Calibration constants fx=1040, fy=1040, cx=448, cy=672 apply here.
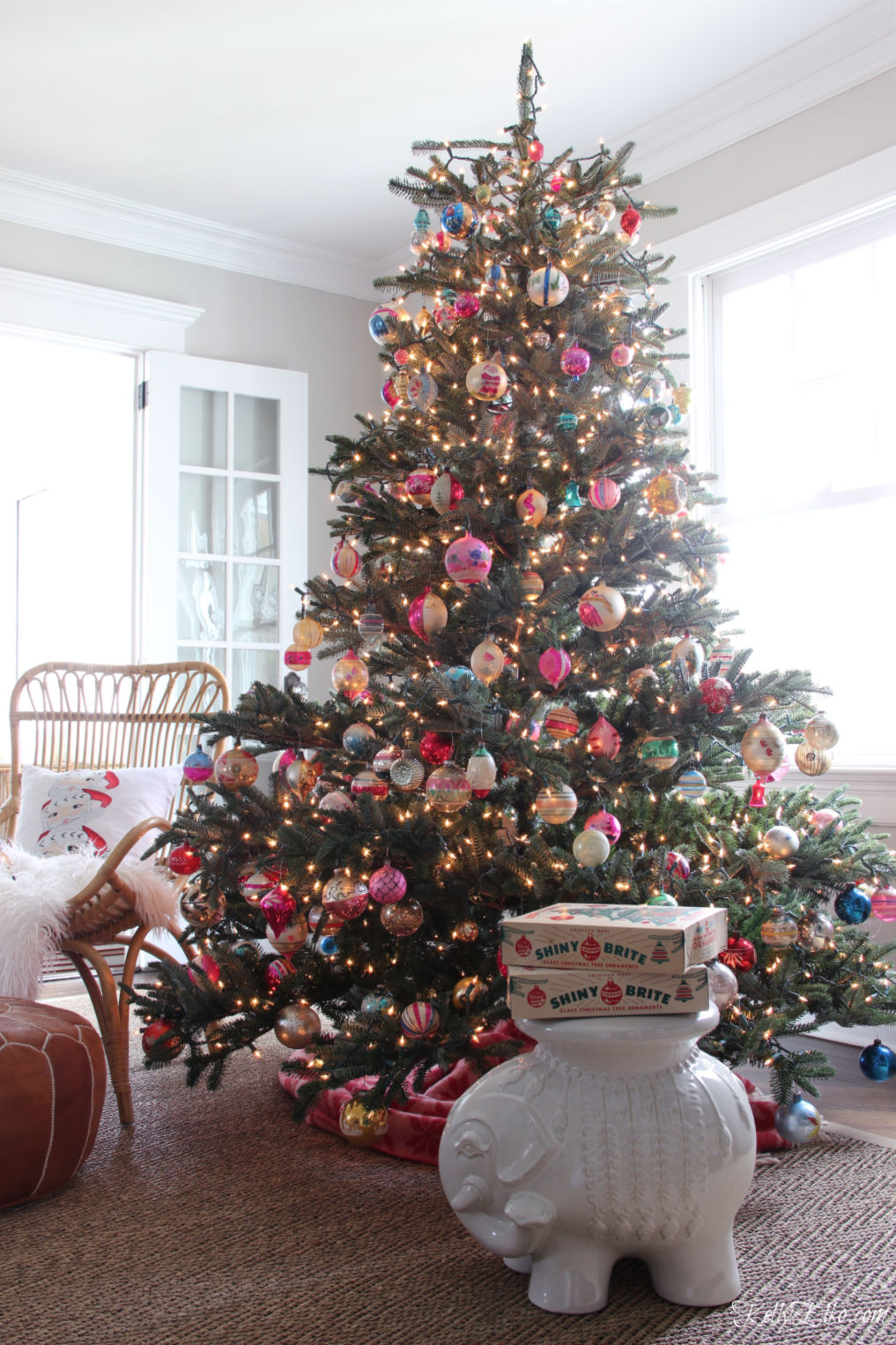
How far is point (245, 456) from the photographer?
4297 millimetres

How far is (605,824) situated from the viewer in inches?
67.7

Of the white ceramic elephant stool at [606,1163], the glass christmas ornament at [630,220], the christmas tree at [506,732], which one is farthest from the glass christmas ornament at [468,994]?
the glass christmas ornament at [630,220]

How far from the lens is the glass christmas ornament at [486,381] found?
1.93 metres

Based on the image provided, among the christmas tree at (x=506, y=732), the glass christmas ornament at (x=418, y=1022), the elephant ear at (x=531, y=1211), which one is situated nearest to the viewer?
the elephant ear at (x=531, y=1211)

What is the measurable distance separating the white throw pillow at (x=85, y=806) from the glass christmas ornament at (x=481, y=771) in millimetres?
1231

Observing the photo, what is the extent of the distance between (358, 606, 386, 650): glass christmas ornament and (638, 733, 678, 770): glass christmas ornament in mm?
570

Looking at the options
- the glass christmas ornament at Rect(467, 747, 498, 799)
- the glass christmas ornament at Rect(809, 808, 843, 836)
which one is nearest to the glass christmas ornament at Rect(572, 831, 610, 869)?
the glass christmas ornament at Rect(467, 747, 498, 799)

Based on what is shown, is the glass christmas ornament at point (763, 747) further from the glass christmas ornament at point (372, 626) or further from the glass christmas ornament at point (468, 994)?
the glass christmas ornament at point (372, 626)

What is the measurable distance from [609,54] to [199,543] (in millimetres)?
2253

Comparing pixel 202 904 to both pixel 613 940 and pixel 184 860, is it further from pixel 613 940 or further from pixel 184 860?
pixel 613 940

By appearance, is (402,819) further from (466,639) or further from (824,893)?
(824,893)

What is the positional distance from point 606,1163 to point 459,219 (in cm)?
173

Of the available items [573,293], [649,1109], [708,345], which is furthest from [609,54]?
[649,1109]

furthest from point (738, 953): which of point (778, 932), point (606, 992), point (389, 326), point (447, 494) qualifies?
point (389, 326)
